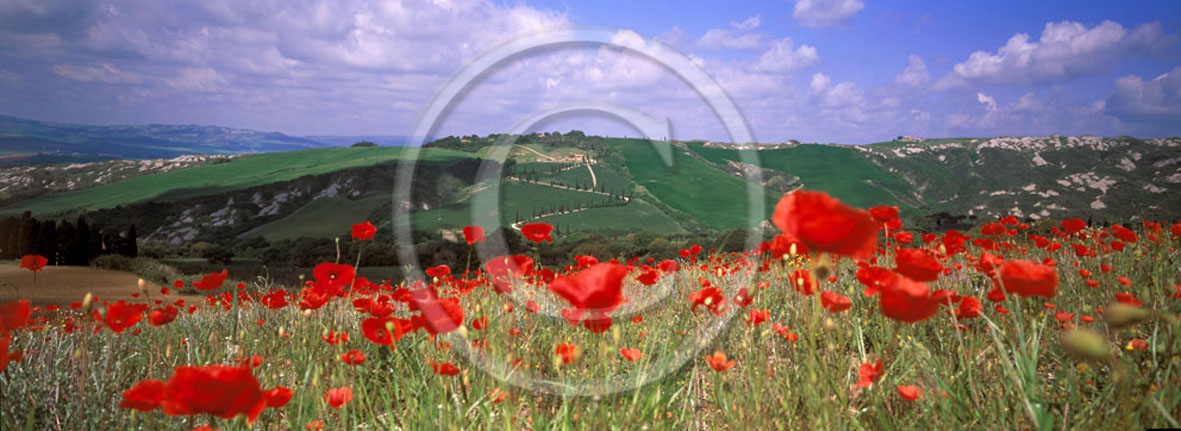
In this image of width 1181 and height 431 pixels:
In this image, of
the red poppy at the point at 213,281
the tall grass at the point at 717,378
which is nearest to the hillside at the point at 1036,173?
the tall grass at the point at 717,378

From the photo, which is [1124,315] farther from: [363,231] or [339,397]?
[363,231]

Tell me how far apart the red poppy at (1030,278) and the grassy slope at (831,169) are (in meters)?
99.0

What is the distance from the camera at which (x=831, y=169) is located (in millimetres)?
114562

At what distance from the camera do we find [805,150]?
4966 inches

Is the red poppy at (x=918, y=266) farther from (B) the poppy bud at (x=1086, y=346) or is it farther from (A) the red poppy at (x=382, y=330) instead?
(A) the red poppy at (x=382, y=330)

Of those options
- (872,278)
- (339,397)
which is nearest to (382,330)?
(339,397)

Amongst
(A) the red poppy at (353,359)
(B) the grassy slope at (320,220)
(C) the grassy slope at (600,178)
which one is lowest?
(B) the grassy slope at (320,220)

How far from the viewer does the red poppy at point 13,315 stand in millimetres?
2172

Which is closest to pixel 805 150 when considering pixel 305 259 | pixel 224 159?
pixel 305 259

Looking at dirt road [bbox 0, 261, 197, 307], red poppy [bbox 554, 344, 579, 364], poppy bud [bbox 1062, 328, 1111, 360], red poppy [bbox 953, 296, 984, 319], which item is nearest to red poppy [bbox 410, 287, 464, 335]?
red poppy [bbox 554, 344, 579, 364]

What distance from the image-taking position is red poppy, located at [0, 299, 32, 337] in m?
2.17

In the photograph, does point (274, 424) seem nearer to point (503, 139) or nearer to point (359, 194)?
point (503, 139)

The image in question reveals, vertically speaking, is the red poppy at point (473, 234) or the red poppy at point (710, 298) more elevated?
the red poppy at point (473, 234)

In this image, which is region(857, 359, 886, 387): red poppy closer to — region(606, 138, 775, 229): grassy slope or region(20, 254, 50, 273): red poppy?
region(20, 254, 50, 273): red poppy
